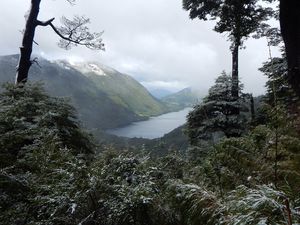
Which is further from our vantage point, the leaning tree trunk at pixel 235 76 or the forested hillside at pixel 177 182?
the leaning tree trunk at pixel 235 76

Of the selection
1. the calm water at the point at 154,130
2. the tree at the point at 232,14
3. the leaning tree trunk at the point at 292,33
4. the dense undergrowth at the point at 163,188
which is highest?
the tree at the point at 232,14

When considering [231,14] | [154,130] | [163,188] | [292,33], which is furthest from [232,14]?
[154,130]

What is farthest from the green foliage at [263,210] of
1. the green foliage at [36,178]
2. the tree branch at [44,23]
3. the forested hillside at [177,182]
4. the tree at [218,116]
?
the tree at [218,116]

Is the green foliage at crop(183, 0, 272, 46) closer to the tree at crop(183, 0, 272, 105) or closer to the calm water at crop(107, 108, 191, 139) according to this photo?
the tree at crop(183, 0, 272, 105)

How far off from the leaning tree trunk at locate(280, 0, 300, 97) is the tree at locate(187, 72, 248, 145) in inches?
278

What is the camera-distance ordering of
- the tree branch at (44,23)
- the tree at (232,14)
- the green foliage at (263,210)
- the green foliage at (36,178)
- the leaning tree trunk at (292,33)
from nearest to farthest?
the green foliage at (263,210) < the green foliage at (36,178) < the leaning tree trunk at (292,33) < the tree branch at (44,23) < the tree at (232,14)

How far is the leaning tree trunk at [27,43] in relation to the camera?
9523 mm

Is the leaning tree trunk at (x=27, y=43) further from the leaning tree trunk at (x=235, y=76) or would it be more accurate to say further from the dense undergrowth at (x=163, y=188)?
the leaning tree trunk at (x=235, y=76)

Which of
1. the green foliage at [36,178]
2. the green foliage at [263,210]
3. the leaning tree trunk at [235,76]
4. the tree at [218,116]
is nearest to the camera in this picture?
the green foliage at [263,210]

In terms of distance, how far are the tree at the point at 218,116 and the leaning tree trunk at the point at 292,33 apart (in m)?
7.07

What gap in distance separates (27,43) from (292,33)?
701cm

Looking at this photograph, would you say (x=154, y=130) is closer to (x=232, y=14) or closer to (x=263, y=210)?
(x=232, y=14)

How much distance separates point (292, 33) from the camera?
6418mm

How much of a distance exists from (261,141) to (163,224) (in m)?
1.33
